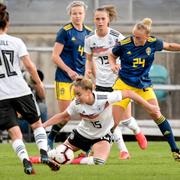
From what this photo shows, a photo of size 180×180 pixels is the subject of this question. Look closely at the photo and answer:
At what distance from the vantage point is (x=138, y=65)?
14.7m

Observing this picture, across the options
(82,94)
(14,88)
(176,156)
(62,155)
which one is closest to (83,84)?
(82,94)

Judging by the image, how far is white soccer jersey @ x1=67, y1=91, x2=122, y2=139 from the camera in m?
13.0

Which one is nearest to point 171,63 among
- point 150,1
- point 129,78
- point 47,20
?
point 150,1

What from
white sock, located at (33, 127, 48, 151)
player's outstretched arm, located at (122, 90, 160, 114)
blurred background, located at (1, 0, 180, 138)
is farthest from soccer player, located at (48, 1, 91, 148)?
blurred background, located at (1, 0, 180, 138)

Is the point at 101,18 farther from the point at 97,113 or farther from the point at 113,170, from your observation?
→ the point at 113,170

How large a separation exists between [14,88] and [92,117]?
1633 mm

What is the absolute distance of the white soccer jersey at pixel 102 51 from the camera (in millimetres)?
15602

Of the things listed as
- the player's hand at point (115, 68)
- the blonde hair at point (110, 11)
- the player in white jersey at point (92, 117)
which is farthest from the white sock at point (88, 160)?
the blonde hair at point (110, 11)

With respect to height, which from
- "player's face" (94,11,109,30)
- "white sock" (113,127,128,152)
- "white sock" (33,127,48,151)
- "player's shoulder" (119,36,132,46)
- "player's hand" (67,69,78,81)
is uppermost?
"player's face" (94,11,109,30)

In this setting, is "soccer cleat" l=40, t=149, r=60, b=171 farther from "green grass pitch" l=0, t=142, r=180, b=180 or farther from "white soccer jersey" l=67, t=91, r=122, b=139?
"white soccer jersey" l=67, t=91, r=122, b=139

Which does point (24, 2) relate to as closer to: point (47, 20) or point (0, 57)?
point (47, 20)

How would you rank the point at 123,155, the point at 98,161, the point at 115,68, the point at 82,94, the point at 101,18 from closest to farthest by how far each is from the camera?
the point at 82,94
the point at 98,161
the point at 115,68
the point at 123,155
the point at 101,18

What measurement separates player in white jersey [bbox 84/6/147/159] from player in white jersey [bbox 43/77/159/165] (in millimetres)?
1643

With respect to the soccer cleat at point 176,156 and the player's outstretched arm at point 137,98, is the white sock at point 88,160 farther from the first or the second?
the soccer cleat at point 176,156
